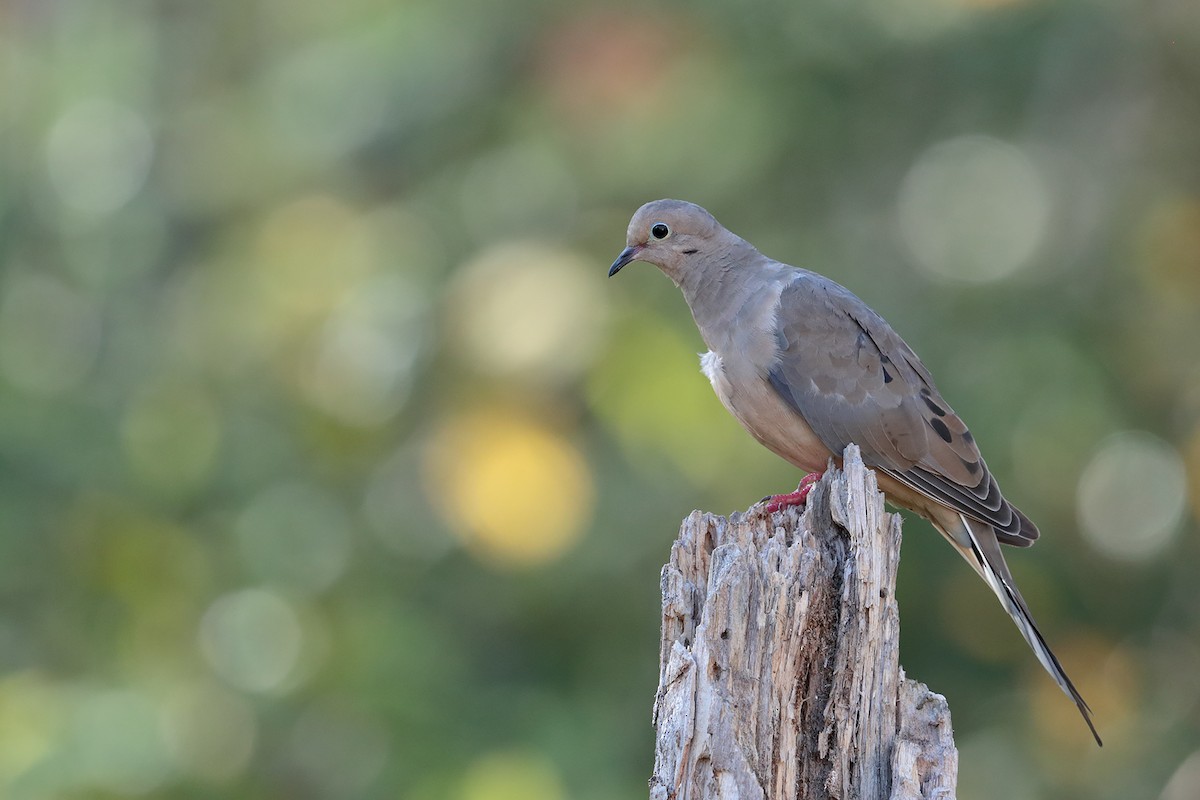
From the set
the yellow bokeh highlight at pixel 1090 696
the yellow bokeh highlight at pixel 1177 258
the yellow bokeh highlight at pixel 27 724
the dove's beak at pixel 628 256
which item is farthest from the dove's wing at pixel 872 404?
the yellow bokeh highlight at pixel 27 724

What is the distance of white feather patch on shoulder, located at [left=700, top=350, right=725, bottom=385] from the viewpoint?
16.7 ft

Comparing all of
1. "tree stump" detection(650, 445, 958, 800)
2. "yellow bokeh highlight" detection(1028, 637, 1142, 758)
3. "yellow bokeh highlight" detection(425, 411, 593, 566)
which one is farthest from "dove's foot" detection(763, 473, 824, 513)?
"yellow bokeh highlight" detection(1028, 637, 1142, 758)

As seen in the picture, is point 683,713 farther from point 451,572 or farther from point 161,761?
point 451,572

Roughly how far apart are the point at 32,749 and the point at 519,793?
2.56 meters

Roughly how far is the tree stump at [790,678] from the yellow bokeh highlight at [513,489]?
3.82m

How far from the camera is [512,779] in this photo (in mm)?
6785

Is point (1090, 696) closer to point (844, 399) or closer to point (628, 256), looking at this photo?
point (844, 399)

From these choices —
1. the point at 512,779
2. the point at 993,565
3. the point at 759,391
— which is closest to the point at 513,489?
the point at 512,779

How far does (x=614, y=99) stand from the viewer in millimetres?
8203

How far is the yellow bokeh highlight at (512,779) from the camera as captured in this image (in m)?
6.73

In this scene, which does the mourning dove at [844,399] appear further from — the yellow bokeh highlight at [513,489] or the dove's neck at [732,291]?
the yellow bokeh highlight at [513,489]

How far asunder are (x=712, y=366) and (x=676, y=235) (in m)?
0.66

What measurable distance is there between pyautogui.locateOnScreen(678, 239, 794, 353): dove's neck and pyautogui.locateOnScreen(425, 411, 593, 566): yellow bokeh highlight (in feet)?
7.34

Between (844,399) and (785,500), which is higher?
(844,399)
